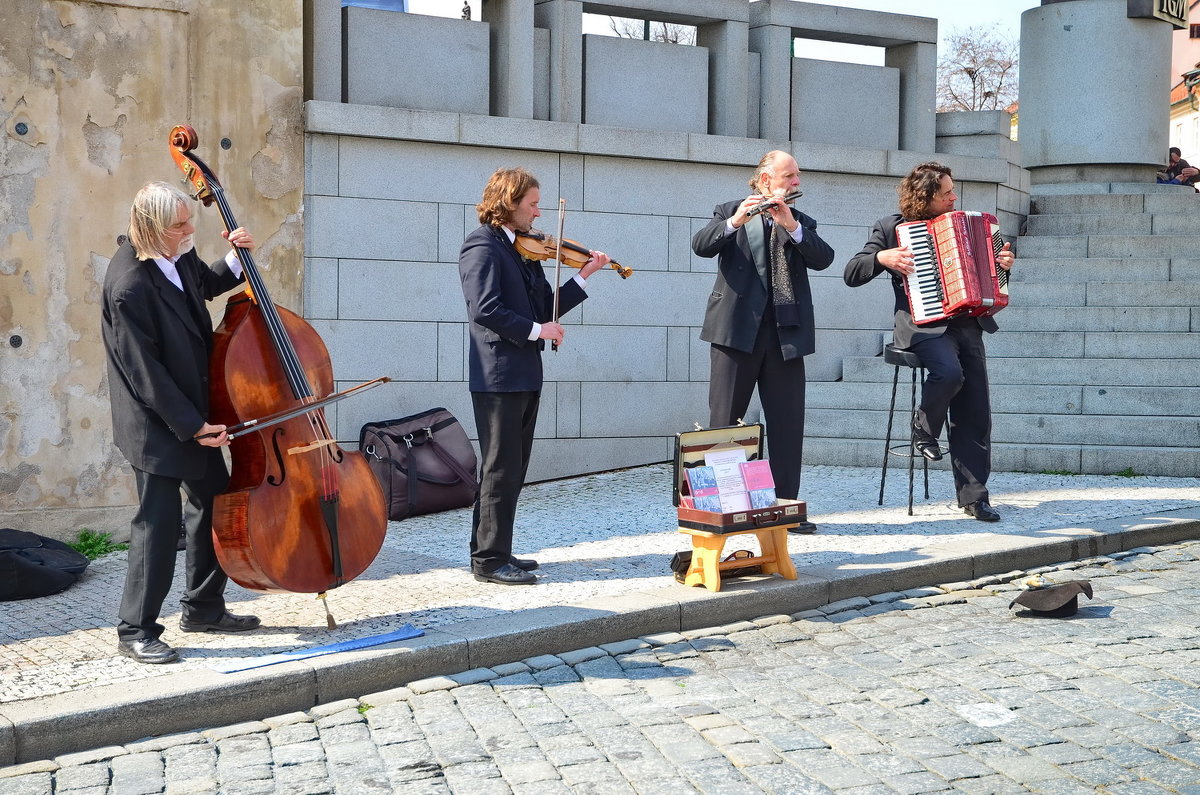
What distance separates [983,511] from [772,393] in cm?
144

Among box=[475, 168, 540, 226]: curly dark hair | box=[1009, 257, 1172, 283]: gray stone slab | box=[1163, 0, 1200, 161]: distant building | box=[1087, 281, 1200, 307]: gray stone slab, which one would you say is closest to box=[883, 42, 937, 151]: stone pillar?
box=[1009, 257, 1172, 283]: gray stone slab

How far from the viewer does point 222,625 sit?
508cm

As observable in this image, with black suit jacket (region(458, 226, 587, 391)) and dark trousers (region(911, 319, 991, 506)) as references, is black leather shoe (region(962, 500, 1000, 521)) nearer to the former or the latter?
dark trousers (region(911, 319, 991, 506))

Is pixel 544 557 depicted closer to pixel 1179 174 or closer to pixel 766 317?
pixel 766 317

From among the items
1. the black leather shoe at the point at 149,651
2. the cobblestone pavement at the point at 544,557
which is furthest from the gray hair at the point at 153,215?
the cobblestone pavement at the point at 544,557

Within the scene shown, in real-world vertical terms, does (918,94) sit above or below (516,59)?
above

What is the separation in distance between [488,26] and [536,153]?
3.10 ft

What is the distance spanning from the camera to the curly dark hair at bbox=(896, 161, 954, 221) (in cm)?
729

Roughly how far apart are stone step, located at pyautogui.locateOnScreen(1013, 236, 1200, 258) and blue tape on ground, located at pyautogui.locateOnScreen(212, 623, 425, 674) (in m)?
8.31

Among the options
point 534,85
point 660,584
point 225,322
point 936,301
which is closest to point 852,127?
point 534,85

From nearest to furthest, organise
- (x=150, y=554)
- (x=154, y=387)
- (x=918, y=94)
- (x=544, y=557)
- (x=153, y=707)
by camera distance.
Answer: (x=153, y=707) < (x=154, y=387) < (x=150, y=554) < (x=544, y=557) < (x=918, y=94)

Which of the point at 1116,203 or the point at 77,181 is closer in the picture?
the point at 77,181

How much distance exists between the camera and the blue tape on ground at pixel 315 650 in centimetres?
453

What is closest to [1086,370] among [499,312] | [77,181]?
[499,312]
